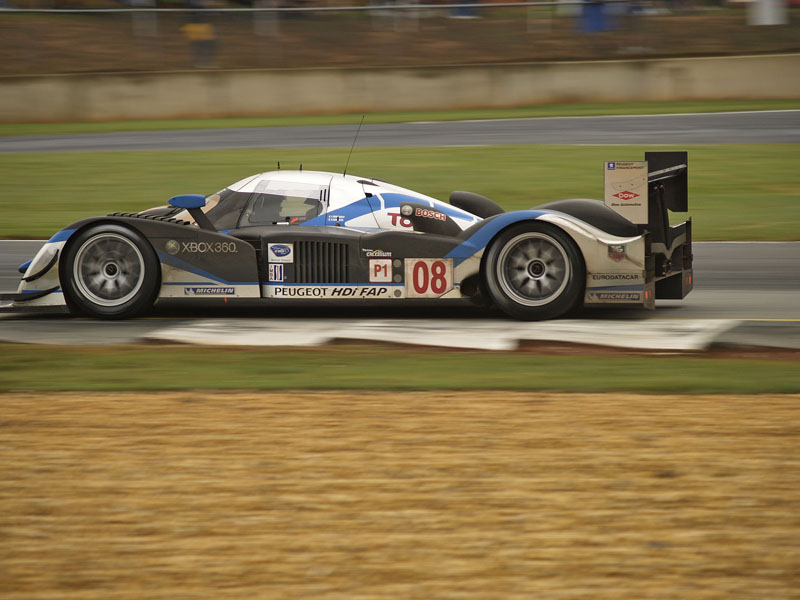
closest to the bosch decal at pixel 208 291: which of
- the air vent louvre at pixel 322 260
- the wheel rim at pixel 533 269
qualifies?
the air vent louvre at pixel 322 260

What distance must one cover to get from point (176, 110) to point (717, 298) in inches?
787

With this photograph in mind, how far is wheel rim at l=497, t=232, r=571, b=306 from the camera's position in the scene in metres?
9.39

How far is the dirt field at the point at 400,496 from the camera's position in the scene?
14.3 ft

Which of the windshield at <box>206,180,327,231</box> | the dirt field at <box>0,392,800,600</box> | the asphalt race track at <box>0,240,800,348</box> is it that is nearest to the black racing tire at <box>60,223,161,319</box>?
the asphalt race track at <box>0,240,800,348</box>

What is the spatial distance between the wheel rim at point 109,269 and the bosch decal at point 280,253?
1083 mm

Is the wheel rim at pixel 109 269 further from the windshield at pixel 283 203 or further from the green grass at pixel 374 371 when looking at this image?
the green grass at pixel 374 371

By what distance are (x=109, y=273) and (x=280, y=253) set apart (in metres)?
1.50

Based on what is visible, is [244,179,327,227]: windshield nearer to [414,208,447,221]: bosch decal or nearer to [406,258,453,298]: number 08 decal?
[414,208,447,221]: bosch decal

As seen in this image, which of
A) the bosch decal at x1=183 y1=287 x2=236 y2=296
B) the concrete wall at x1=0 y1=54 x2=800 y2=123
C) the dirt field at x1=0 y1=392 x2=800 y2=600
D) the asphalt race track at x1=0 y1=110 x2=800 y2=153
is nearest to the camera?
the dirt field at x1=0 y1=392 x2=800 y2=600

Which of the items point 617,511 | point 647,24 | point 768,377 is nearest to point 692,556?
point 617,511

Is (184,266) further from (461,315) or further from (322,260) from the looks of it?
(461,315)

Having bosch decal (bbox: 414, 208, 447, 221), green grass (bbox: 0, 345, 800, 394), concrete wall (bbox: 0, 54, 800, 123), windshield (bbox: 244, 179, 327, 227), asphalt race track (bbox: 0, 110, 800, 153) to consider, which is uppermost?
concrete wall (bbox: 0, 54, 800, 123)

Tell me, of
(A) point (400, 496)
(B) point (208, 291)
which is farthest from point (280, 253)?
(A) point (400, 496)

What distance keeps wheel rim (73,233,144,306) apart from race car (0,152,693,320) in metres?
0.01
